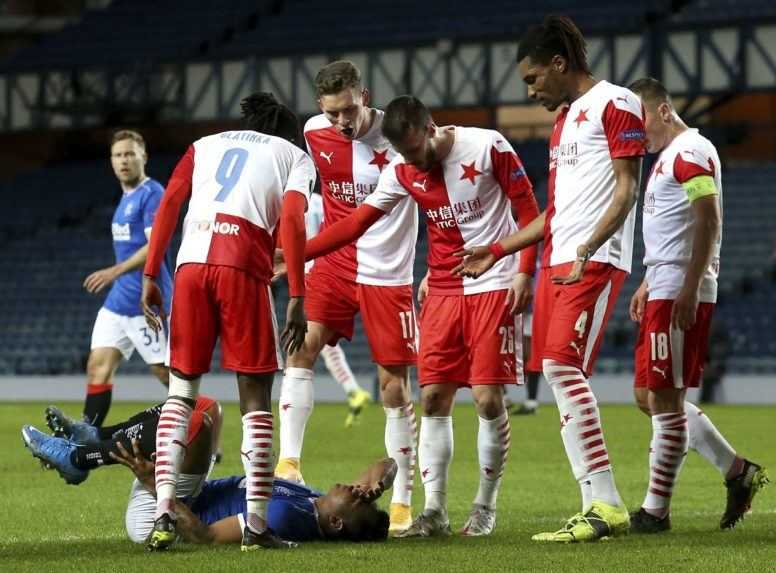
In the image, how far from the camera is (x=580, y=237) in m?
6.65

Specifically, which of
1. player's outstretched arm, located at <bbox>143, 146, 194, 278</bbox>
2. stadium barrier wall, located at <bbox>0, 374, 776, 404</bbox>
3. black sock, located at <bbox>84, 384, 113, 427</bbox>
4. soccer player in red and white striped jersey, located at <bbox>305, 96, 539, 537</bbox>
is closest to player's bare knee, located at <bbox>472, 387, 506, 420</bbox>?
soccer player in red and white striped jersey, located at <bbox>305, 96, 539, 537</bbox>

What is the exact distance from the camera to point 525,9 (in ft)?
97.8

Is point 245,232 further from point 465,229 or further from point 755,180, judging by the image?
point 755,180

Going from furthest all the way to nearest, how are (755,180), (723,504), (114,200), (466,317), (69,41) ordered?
(69,41) → (114,200) → (755,180) → (723,504) → (466,317)

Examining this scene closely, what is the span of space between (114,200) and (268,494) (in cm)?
2676

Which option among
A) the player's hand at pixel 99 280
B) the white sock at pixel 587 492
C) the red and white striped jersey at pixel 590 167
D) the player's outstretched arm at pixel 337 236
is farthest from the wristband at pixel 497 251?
the player's hand at pixel 99 280

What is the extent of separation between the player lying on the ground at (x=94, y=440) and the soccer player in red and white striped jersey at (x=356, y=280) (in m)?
1.17

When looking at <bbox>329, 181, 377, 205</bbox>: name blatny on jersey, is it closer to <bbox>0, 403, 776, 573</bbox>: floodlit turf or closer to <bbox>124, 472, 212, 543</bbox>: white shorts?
<bbox>0, 403, 776, 573</bbox>: floodlit turf

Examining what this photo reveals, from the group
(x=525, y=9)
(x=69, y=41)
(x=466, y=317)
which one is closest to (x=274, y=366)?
(x=466, y=317)

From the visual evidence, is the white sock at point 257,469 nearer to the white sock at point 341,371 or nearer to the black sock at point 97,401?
the black sock at point 97,401

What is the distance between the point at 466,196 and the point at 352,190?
4.34 ft

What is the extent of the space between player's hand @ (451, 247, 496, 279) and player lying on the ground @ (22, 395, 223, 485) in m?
1.26

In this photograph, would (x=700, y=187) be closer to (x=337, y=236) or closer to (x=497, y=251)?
(x=497, y=251)

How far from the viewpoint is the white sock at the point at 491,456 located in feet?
23.5
